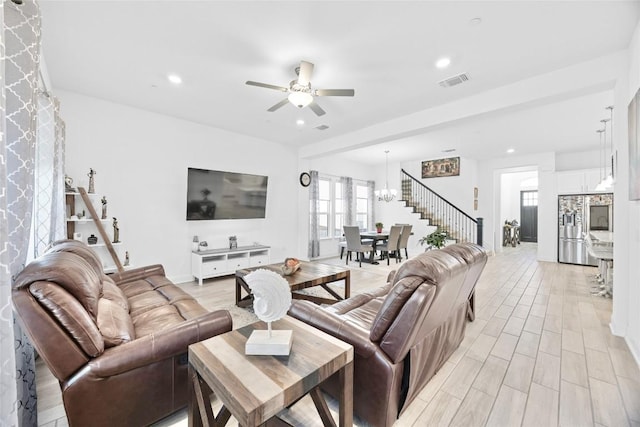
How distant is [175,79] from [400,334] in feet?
11.9

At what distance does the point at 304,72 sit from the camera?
2.79 m

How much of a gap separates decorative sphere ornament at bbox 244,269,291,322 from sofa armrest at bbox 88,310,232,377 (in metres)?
0.59

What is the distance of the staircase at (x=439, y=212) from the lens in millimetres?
7859

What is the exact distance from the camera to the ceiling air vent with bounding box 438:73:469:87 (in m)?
3.15

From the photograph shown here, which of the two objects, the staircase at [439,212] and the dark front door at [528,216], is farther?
the dark front door at [528,216]

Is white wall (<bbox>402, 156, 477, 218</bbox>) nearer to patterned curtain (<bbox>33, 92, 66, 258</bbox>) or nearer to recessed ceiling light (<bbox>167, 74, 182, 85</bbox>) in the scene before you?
recessed ceiling light (<bbox>167, 74, 182, 85</bbox>)

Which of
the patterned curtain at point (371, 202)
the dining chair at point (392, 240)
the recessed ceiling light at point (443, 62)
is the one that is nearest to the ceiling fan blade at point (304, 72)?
the recessed ceiling light at point (443, 62)

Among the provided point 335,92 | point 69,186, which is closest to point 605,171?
point 335,92

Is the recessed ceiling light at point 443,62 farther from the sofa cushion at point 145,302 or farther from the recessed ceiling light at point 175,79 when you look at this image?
the sofa cushion at point 145,302

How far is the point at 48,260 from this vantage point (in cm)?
151

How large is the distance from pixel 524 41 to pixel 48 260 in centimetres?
401

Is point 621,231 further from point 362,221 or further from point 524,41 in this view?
point 362,221

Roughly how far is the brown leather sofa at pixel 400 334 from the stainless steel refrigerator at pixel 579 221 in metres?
6.49

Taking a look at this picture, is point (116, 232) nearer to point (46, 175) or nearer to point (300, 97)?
point (46, 175)
